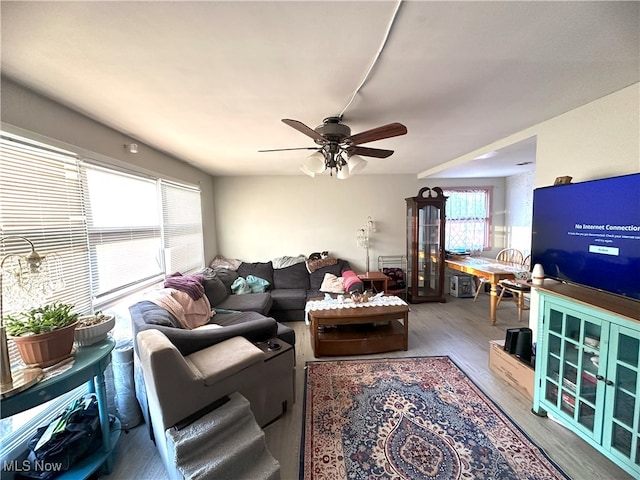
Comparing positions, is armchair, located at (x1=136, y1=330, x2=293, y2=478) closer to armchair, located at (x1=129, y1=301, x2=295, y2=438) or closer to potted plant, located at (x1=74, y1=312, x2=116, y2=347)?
armchair, located at (x1=129, y1=301, x2=295, y2=438)

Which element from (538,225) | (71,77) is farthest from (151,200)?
(538,225)

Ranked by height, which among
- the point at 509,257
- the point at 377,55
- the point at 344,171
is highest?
the point at 377,55

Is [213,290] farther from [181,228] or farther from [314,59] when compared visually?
[314,59]

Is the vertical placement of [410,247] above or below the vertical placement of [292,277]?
above

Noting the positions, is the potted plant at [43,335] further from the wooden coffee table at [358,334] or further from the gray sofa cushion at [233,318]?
the wooden coffee table at [358,334]

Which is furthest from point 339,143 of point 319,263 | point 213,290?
point 319,263

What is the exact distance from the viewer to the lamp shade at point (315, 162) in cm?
208

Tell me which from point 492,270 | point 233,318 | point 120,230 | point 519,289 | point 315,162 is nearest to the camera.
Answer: point 315,162

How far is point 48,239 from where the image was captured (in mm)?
1688

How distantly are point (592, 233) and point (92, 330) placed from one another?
3.28 metres

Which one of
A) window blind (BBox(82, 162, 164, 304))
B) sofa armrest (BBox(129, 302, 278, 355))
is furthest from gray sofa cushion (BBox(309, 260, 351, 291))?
window blind (BBox(82, 162, 164, 304))

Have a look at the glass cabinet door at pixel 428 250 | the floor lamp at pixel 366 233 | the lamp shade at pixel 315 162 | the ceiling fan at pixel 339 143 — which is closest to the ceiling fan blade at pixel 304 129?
the ceiling fan at pixel 339 143

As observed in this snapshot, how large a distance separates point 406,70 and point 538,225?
1.69 metres

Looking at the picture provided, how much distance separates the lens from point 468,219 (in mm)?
5090
